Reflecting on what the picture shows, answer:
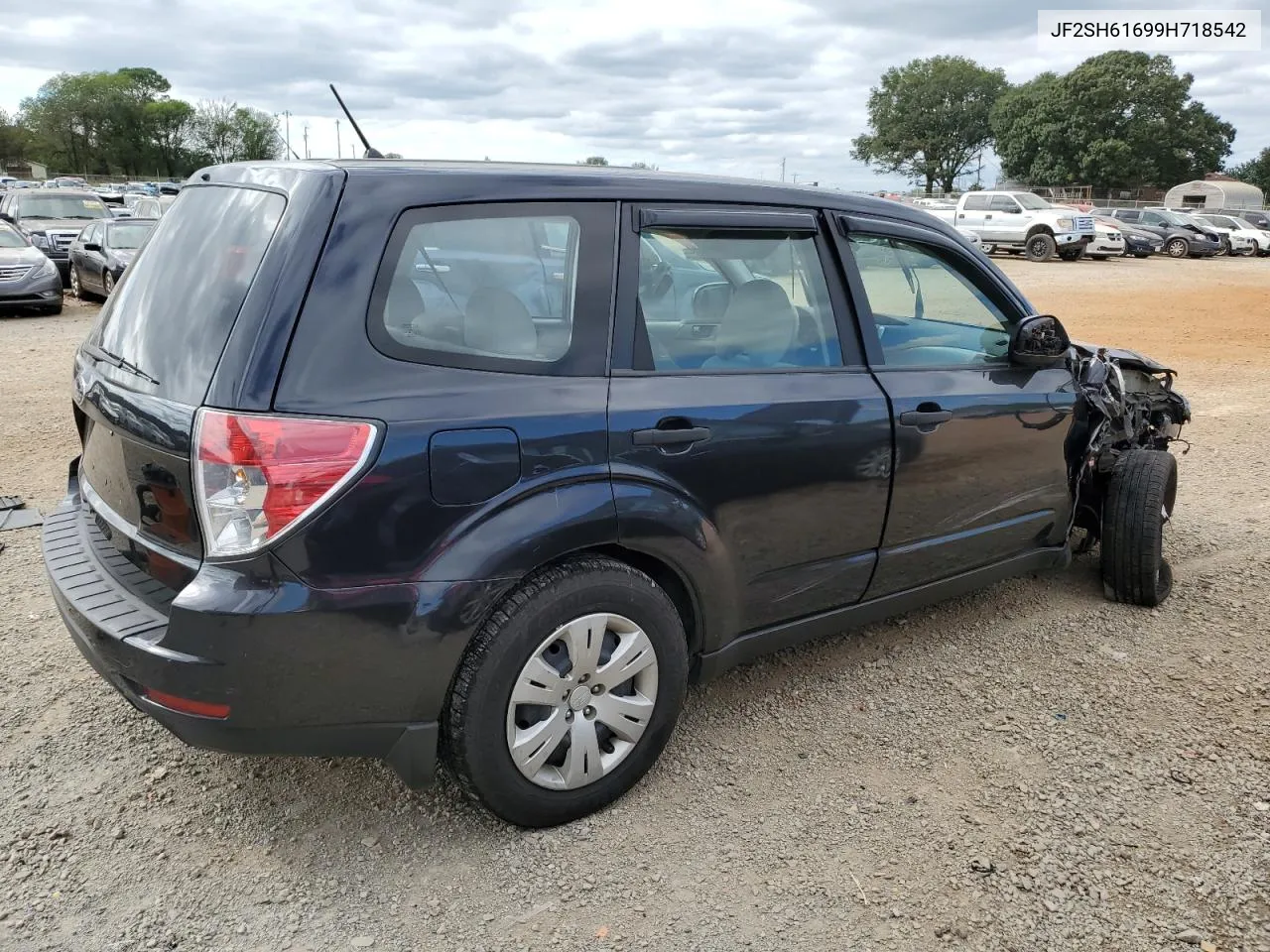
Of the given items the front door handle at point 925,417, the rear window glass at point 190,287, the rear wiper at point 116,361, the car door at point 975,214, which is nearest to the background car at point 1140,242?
the car door at point 975,214

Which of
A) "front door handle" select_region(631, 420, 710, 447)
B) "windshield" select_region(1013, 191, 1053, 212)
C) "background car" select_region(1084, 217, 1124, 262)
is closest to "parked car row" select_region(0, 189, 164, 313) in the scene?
"front door handle" select_region(631, 420, 710, 447)

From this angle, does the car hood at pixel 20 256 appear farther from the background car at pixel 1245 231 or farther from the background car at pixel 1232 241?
the background car at pixel 1245 231

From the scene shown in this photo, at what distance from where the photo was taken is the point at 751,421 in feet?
9.73

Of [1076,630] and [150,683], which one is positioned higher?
[150,683]

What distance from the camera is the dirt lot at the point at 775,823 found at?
2.47 m

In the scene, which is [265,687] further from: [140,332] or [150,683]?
[140,332]

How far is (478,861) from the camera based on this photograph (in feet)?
8.79

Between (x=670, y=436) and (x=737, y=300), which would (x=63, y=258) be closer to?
(x=737, y=300)

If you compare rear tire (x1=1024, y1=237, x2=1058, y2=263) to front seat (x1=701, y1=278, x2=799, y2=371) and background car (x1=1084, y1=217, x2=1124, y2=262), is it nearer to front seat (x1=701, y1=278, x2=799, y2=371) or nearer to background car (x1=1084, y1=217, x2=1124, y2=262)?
background car (x1=1084, y1=217, x2=1124, y2=262)

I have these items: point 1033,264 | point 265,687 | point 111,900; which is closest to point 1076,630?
point 265,687

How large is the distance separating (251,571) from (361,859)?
3.09 ft

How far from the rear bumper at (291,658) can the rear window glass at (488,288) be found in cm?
65

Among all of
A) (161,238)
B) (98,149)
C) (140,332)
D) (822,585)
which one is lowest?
→ (822,585)

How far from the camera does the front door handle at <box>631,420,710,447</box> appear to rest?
107 inches
